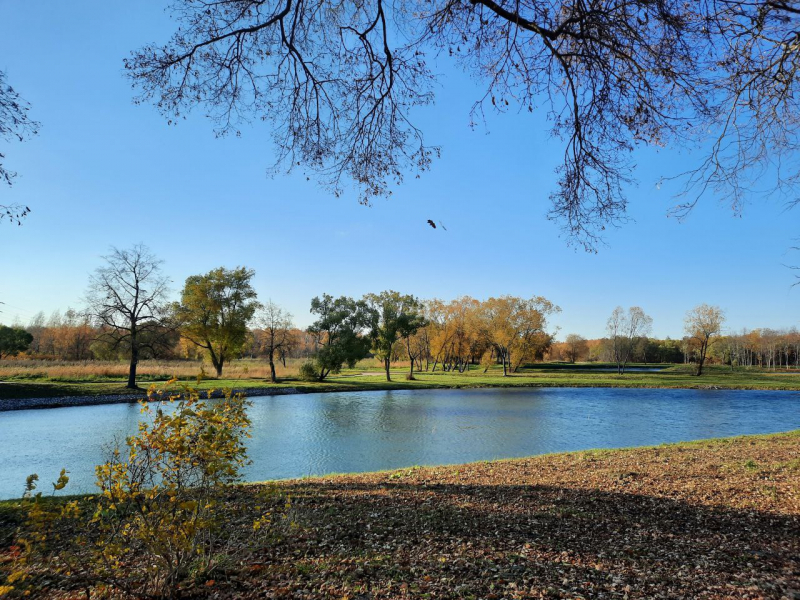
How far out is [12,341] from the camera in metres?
53.2

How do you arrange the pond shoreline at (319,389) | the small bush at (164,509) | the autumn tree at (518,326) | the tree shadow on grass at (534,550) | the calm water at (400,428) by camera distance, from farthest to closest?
1. the autumn tree at (518,326)
2. the pond shoreline at (319,389)
3. the calm water at (400,428)
4. the tree shadow on grass at (534,550)
5. the small bush at (164,509)

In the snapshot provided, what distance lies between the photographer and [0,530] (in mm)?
5973

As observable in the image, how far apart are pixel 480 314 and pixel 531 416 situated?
119ft

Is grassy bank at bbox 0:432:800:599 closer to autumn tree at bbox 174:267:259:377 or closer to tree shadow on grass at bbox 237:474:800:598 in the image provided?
tree shadow on grass at bbox 237:474:800:598

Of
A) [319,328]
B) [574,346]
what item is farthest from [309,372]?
[574,346]

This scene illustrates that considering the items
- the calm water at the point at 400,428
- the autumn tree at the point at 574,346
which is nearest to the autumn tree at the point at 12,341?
the calm water at the point at 400,428

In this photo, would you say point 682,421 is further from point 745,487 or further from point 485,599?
point 485,599

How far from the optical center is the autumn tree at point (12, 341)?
52312 millimetres

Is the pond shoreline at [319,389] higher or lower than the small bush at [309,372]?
lower

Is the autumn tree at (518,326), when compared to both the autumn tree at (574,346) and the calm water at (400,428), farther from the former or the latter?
the autumn tree at (574,346)

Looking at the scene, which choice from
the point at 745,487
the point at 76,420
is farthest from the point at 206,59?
the point at 76,420

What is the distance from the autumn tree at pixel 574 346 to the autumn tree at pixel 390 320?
74976 millimetres

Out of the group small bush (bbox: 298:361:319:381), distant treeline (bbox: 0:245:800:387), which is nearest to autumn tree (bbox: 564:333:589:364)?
distant treeline (bbox: 0:245:800:387)

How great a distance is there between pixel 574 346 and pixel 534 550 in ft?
386
